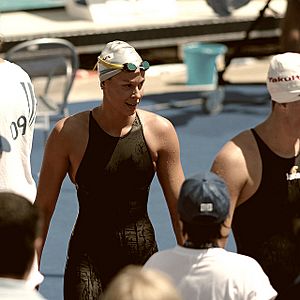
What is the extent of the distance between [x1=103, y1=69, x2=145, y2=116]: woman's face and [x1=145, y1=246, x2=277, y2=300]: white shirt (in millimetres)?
1219

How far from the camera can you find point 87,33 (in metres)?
12.6

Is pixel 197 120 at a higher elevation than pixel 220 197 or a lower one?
lower

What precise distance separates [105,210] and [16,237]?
177 centimetres

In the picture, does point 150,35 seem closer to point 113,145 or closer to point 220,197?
point 113,145

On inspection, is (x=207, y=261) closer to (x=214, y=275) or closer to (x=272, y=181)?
(x=214, y=275)

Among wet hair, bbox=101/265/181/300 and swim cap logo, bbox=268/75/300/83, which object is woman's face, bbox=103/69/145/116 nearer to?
swim cap logo, bbox=268/75/300/83

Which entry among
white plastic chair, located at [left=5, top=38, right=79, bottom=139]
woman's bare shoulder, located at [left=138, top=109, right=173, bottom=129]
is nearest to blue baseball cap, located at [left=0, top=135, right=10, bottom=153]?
woman's bare shoulder, located at [left=138, top=109, right=173, bottom=129]

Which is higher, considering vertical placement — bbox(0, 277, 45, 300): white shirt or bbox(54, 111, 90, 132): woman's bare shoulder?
bbox(0, 277, 45, 300): white shirt

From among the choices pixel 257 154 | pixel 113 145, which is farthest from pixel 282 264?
pixel 113 145

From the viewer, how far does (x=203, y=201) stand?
12.5ft

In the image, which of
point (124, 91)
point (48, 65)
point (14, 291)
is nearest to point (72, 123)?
point (124, 91)

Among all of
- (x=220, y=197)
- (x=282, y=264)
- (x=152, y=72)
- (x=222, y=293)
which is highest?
(x=220, y=197)

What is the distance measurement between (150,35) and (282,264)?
27.4 ft

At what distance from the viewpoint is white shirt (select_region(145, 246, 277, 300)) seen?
3809 mm
